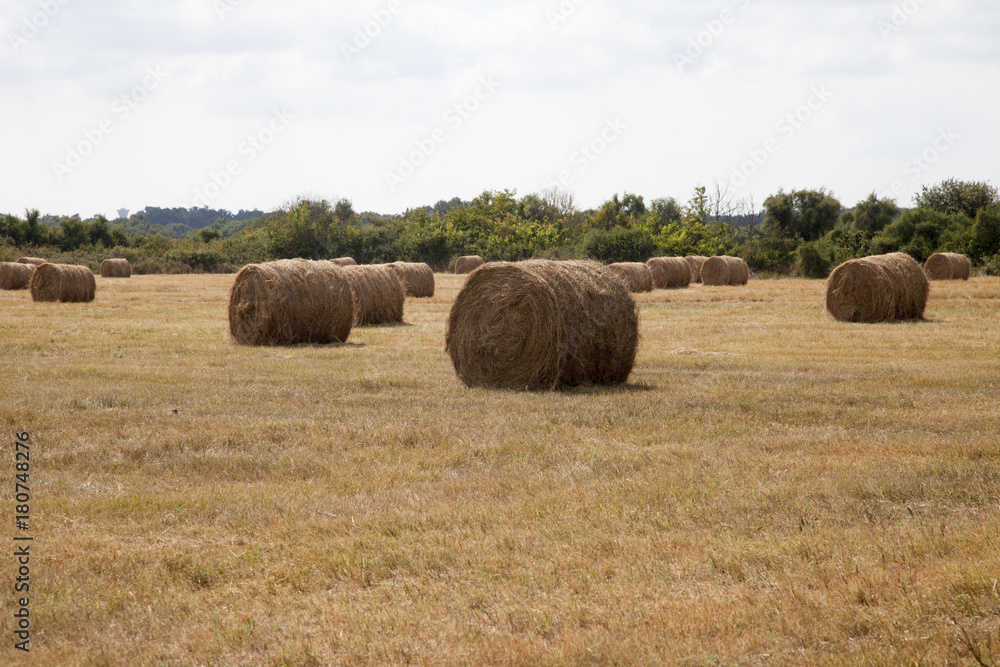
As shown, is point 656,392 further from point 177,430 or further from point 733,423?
point 177,430

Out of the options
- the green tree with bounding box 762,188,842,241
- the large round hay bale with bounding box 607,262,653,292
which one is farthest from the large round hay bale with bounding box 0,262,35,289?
the green tree with bounding box 762,188,842,241

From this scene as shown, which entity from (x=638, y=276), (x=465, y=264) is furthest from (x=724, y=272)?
(x=465, y=264)

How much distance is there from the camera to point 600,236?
62.1 metres

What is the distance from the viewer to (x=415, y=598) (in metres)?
4.68

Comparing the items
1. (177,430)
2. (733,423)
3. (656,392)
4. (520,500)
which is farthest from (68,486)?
(656,392)

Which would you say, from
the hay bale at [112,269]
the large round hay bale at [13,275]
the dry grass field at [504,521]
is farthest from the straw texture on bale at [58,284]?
the hay bale at [112,269]

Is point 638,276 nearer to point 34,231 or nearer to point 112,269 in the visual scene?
point 112,269

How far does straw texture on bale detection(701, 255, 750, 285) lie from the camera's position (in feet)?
146

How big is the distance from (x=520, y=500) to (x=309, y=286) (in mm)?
12744

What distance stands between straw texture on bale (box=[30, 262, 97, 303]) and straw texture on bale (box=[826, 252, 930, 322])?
76.8 ft

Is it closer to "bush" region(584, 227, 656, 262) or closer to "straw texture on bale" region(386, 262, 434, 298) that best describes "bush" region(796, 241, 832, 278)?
"bush" region(584, 227, 656, 262)

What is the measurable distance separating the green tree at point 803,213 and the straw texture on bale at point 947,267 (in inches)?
1152

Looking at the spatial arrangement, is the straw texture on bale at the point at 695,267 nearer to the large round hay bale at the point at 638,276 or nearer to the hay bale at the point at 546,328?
the large round hay bale at the point at 638,276

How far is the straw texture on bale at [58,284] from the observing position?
1155 inches
